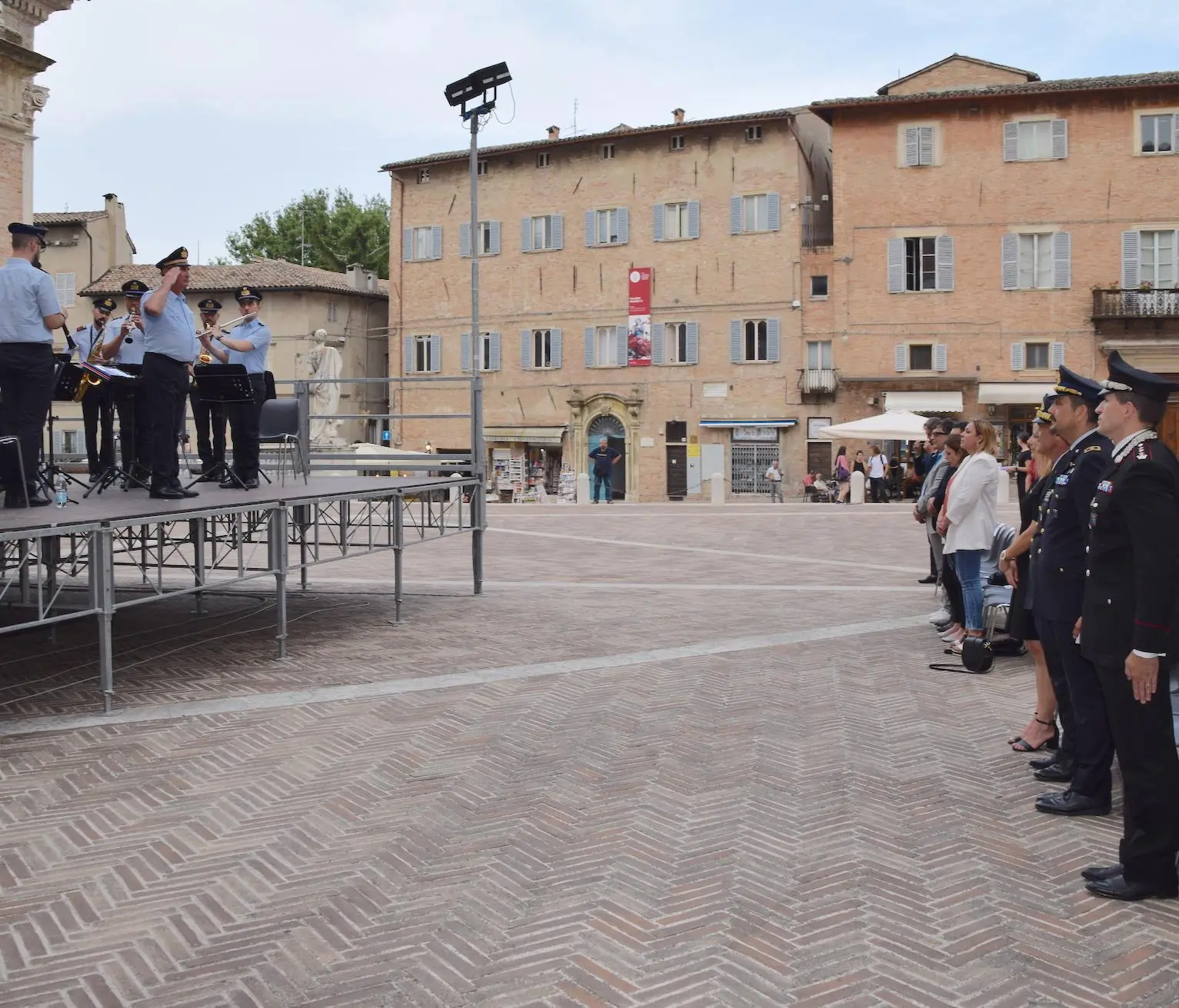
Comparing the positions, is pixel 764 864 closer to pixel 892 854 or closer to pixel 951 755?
pixel 892 854

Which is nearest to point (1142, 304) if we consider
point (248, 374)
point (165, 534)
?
point (248, 374)

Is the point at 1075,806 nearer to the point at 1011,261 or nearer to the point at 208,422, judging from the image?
the point at 208,422

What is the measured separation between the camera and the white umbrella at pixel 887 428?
33.0 metres

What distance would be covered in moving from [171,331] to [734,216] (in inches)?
1351

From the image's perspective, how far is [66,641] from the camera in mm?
11453

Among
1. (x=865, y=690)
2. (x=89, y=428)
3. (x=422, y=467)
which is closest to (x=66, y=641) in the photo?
(x=89, y=428)

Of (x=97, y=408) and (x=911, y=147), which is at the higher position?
(x=911, y=147)

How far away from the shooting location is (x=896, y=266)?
3997 centimetres

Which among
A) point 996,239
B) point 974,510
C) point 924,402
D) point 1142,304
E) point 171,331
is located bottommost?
point 974,510

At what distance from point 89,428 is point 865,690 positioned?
8.38 m

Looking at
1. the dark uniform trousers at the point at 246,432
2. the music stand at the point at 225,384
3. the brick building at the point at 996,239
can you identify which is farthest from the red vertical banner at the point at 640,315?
the music stand at the point at 225,384

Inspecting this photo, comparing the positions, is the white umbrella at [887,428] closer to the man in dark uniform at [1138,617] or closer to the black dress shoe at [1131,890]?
the man in dark uniform at [1138,617]

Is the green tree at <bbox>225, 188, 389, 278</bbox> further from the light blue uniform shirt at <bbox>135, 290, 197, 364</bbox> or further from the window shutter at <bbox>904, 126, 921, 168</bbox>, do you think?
the light blue uniform shirt at <bbox>135, 290, 197, 364</bbox>

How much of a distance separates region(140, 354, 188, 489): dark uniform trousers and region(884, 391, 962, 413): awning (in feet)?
105
